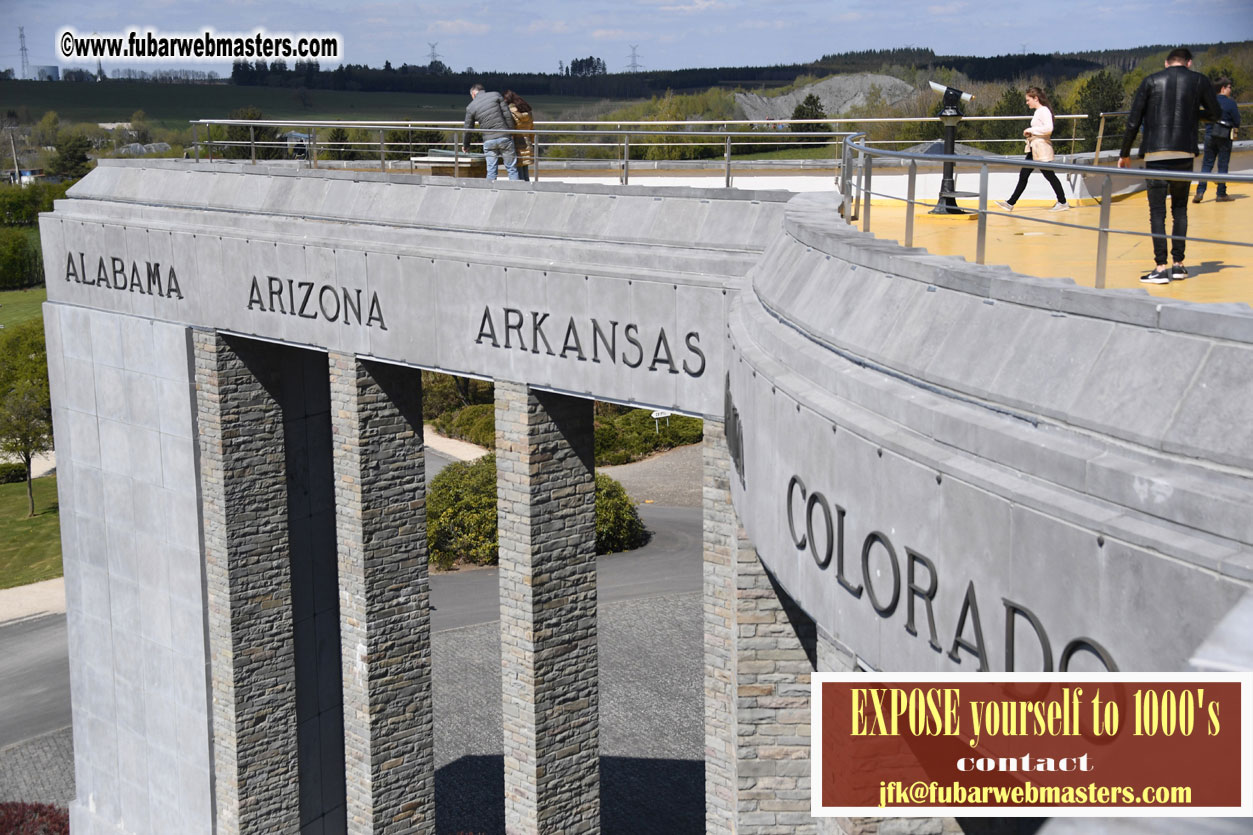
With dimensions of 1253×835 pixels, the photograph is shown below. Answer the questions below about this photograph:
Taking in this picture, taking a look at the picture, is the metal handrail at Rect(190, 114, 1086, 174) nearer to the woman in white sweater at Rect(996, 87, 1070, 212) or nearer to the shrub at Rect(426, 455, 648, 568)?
the woman in white sweater at Rect(996, 87, 1070, 212)

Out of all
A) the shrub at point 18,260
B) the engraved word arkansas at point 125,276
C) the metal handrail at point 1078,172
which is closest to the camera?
the metal handrail at point 1078,172

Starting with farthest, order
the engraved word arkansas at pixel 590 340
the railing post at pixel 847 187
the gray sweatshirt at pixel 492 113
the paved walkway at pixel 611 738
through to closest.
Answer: the paved walkway at pixel 611 738, the gray sweatshirt at pixel 492 113, the engraved word arkansas at pixel 590 340, the railing post at pixel 847 187

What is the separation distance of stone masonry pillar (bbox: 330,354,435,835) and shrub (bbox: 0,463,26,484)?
47375 mm

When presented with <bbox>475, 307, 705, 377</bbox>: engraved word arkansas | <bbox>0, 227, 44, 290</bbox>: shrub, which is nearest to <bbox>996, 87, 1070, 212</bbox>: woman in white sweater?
<bbox>475, 307, 705, 377</bbox>: engraved word arkansas

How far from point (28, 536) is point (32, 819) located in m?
28.1

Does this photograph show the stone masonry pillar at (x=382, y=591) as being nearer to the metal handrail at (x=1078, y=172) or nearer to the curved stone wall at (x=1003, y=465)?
the metal handrail at (x=1078, y=172)

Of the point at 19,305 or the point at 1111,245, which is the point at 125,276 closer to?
the point at 1111,245

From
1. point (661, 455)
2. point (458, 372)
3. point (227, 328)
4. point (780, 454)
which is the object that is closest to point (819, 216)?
point (780, 454)

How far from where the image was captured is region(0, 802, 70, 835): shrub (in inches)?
925

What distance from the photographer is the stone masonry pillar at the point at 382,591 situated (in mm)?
17594

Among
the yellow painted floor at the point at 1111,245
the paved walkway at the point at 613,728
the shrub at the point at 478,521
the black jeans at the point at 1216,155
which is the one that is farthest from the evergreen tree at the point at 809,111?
the yellow painted floor at the point at 1111,245

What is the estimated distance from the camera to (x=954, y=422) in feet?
20.1

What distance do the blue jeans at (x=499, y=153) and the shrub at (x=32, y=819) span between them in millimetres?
14220

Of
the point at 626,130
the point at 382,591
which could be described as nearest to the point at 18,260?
the point at 382,591
